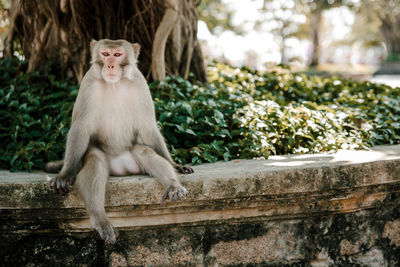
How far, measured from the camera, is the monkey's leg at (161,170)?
2.48m

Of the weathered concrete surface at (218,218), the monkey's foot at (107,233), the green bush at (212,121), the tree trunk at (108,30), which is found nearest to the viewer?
the monkey's foot at (107,233)

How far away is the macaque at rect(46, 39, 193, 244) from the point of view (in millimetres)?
2549

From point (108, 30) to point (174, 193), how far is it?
2.78 meters

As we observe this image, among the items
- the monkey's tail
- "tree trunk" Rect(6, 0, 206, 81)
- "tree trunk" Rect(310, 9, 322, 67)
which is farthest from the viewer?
"tree trunk" Rect(310, 9, 322, 67)

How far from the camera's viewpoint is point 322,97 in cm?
551

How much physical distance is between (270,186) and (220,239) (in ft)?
1.48

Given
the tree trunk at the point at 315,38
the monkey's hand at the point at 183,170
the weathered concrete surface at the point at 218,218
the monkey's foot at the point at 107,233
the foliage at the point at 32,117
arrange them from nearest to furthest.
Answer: the monkey's foot at the point at 107,233
the weathered concrete surface at the point at 218,218
the monkey's hand at the point at 183,170
the foliage at the point at 32,117
the tree trunk at the point at 315,38

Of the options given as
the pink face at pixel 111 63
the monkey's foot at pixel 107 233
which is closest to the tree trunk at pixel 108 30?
the pink face at pixel 111 63

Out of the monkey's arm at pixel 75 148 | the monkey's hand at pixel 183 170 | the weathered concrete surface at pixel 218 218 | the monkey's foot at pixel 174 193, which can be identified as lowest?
the weathered concrete surface at pixel 218 218

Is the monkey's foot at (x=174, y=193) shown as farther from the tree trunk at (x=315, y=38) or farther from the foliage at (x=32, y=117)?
the tree trunk at (x=315, y=38)

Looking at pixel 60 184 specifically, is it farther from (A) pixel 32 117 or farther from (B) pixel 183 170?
(A) pixel 32 117

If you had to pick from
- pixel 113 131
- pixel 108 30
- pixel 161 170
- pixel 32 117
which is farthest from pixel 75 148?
pixel 108 30

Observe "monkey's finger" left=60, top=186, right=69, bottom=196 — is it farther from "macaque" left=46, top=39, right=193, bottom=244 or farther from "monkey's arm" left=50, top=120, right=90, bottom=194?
"monkey's arm" left=50, top=120, right=90, bottom=194

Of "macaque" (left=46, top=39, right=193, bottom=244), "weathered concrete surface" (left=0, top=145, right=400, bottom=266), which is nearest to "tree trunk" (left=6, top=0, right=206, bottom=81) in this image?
"macaque" (left=46, top=39, right=193, bottom=244)
